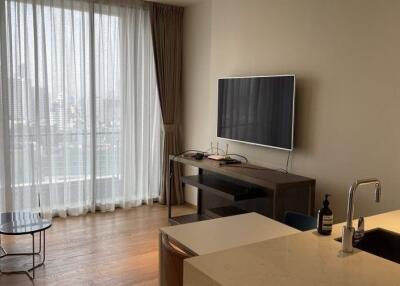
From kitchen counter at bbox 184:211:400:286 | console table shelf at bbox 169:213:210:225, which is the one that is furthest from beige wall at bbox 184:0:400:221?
kitchen counter at bbox 184:211:400:286

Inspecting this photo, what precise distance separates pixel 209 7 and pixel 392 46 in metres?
2.62

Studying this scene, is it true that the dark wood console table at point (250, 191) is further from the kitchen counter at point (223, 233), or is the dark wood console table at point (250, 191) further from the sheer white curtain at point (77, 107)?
the kitchen counter at point (223, 233)

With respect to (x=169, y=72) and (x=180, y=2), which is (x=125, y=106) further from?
(x=180, y=2)

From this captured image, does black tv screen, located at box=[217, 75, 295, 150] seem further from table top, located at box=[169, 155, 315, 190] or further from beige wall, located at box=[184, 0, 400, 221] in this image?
table top, located at box=[169, 155, 315, 190]

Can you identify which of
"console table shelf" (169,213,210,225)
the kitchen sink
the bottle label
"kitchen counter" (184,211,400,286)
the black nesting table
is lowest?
"console table shelf" (169,213,210,225)

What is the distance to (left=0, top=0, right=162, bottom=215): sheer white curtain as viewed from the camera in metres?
4.47

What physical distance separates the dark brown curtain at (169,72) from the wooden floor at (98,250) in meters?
0.61

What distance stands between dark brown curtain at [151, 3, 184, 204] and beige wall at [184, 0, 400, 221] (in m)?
0.96

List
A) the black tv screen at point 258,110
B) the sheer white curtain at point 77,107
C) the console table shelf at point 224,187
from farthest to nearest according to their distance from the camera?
the sheer white curtain at point 77,107
the console table shelf at point 224,187
the black tv screen at point 258,110

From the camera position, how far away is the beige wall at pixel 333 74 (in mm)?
2959

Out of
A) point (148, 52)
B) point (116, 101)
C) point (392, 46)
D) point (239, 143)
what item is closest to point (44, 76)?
point (116, 101)

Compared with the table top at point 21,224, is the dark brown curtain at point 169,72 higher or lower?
higher

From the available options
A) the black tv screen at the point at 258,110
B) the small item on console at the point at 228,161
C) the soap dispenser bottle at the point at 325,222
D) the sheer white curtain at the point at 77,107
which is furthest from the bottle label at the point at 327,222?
the sheer white curtain at the point at 77,107

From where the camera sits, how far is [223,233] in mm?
2025
